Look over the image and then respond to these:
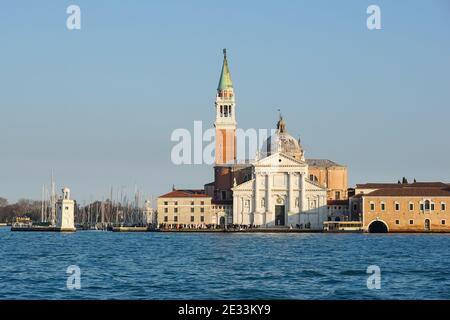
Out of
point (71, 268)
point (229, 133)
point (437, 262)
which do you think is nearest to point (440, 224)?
point (229, 133)

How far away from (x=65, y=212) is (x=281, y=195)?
21.0 meters

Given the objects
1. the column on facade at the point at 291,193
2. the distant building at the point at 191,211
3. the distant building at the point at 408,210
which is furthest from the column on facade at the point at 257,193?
the distant building at the point at 408,210

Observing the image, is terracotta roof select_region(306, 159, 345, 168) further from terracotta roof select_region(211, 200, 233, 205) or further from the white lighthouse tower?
the white lighthouse tower

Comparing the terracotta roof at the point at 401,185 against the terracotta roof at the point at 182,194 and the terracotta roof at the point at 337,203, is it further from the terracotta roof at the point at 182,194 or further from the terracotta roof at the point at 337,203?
the terracotta roof at the point at 182,194

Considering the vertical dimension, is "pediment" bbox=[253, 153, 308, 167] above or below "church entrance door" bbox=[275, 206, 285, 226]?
above

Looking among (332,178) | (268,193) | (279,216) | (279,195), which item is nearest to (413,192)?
(332,178)

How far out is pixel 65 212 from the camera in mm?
85062

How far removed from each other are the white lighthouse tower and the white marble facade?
16243 mm

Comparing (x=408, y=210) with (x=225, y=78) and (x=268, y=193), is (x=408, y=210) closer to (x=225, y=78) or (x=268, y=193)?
(x=268, y=193)

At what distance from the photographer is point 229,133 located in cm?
8644

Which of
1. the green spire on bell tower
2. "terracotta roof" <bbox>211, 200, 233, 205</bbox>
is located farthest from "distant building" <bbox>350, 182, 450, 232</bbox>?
the green spire on bell tower

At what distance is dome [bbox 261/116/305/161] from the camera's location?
83062 millimetres

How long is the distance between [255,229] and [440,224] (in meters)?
15.8
